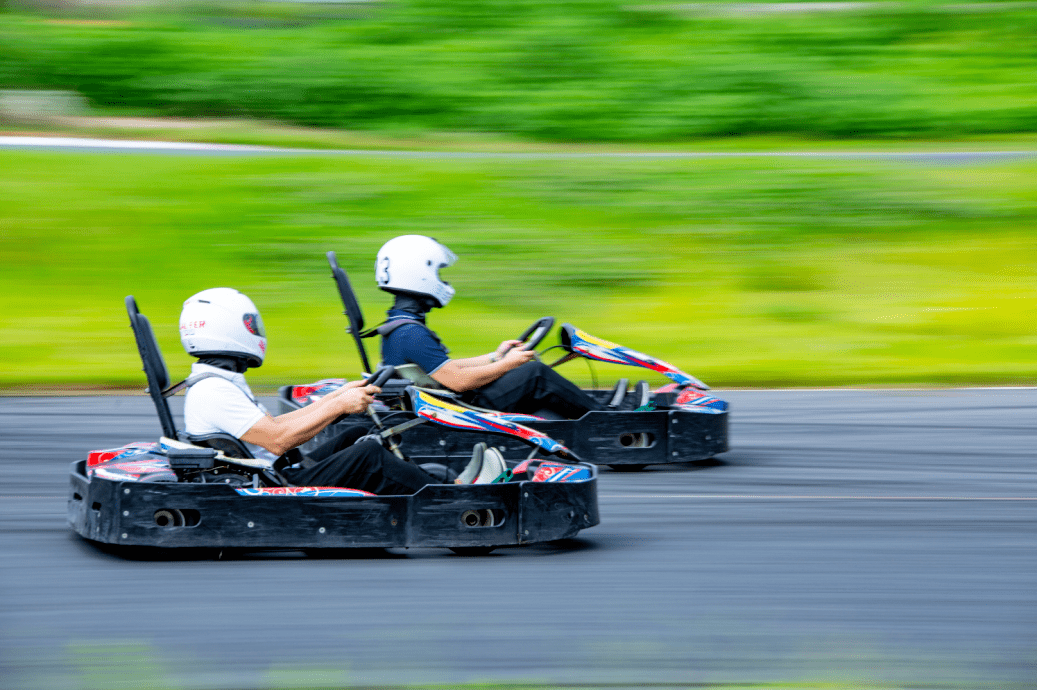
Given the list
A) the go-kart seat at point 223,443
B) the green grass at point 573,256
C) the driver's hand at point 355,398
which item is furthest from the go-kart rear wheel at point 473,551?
the green grass at point 573,256

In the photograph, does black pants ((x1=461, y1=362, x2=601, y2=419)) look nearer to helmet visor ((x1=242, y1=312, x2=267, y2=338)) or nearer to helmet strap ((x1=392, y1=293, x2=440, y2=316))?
helmet strap ((x1=392, y1=293, x2=440, y2=316))

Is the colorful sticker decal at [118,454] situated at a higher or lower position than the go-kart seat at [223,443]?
lower

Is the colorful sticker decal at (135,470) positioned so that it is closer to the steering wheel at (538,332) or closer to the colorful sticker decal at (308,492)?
the colorful sticker decal at (308,492)

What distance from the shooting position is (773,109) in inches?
739

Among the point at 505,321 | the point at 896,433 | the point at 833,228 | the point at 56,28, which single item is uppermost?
the point at 56,28

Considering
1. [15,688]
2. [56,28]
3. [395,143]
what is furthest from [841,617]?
[56,28]

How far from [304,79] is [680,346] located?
10.5m

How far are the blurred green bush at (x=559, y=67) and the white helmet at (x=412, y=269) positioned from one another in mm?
12384

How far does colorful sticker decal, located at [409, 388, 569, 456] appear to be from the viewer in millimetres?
5188

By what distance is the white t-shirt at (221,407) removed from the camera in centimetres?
465

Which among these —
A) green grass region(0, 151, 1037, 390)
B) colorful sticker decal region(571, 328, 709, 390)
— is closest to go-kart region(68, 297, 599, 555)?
colorful sticker decal region(571, 328, 709, 390)

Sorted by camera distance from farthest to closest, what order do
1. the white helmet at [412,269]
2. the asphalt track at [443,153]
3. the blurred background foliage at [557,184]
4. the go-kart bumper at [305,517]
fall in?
the asphalt track at [443,153]
the blurred background foliage at [557,184]
the white helmet at [412,269]
the go-kart bumper at [305,517]

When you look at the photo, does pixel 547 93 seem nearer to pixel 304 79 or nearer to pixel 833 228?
pixel 304 79

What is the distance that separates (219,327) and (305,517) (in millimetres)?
739
